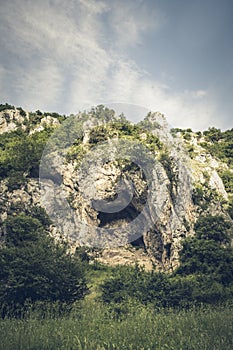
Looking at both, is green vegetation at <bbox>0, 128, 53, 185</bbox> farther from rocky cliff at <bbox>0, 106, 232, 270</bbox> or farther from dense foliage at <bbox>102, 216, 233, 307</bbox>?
dense foliage at <bbox>102, 216, 233, 307</bbox>

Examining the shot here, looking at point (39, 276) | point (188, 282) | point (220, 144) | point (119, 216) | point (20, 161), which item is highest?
point (220, 144)

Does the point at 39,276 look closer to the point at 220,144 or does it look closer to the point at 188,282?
the point at 188,282

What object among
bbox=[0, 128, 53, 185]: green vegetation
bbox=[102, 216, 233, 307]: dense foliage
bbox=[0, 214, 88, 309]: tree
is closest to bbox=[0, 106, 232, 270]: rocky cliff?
bbox=[0, 128, 53, 185]: green vegetation

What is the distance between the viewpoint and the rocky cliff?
40.6m

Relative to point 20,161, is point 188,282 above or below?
below

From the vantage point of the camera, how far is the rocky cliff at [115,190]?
40594 mm

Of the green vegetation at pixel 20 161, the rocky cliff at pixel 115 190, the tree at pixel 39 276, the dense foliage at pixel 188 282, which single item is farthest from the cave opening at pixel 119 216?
the tree at pixel 39 276

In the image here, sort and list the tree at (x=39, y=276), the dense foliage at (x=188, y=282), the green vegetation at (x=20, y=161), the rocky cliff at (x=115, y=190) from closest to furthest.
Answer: the tree at (x=39, y=276)
the dense foliage at (x=188, y=282)
the rocky cliff at (x=115, y=190)
the green vegetation at (x=20, y=161)

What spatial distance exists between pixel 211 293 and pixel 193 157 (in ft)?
114

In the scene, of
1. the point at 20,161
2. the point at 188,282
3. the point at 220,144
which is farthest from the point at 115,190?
the point at 220,144

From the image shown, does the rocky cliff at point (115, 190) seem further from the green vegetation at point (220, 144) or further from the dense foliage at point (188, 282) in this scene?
the green vegetation at point (220, 144)

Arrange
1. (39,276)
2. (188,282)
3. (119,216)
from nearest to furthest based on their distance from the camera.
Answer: (39,276), (188,282), (119,216)

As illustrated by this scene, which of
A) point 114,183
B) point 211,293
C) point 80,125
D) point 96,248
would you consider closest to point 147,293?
point 211,293

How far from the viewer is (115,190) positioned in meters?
42.5
